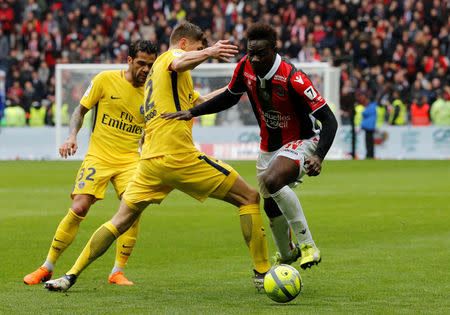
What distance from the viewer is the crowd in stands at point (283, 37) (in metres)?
29.9

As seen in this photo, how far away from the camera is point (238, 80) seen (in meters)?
7.25

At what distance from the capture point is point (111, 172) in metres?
7.85

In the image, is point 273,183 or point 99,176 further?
point 99,176

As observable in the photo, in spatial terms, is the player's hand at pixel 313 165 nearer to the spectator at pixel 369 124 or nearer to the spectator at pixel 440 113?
the spectator at pixel 369 124

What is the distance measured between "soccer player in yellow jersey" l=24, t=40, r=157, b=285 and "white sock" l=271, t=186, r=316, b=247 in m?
1.52

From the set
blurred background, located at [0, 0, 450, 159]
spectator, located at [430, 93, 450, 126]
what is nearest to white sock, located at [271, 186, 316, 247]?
blurred background, located at [0, 0, 450, 159]

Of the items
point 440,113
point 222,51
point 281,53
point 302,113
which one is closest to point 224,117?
point 281,53

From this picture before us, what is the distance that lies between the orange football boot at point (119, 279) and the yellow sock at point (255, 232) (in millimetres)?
1143

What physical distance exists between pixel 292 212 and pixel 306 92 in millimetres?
979

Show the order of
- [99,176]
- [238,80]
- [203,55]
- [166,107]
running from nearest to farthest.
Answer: [203,55], [166,107], [238,80], [99,176]

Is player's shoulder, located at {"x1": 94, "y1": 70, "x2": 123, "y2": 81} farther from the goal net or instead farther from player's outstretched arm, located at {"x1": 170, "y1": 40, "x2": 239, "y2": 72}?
the goal net

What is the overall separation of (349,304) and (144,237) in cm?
477

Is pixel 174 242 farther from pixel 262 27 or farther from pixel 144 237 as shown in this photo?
pixel 262 27

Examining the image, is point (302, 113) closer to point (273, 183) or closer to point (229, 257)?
point (273, 183)
